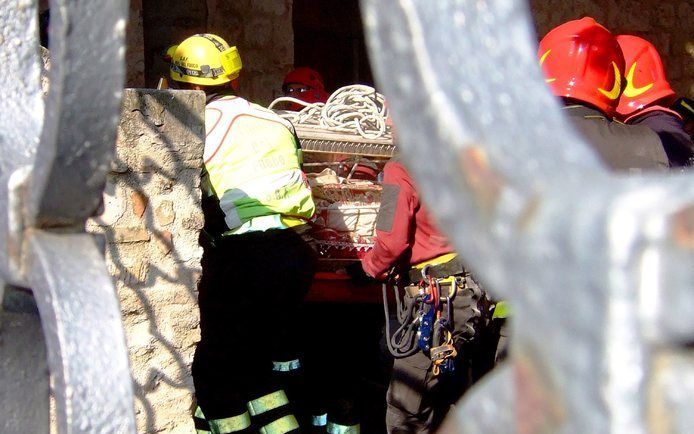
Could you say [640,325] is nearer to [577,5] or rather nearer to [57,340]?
[57,340]

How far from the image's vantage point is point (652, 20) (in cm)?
809

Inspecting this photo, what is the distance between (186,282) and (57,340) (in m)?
2.50

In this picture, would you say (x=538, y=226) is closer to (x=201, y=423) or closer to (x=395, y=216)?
(x=395, y=216)

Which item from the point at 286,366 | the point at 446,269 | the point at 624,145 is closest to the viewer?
the point at 624,145

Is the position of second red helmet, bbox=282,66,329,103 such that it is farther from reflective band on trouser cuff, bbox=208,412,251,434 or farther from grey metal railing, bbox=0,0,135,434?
grey metal railing, bbox=0,0,135,434

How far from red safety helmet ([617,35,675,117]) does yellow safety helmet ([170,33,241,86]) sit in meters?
1.85

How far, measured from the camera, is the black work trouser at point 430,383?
367cm

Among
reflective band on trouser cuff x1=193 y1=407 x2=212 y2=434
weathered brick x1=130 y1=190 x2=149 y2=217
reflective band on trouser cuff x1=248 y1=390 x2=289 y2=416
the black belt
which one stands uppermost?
weathered brick x1=130 y1=190 x2=149 y2=217

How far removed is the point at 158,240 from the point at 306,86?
3.15 m

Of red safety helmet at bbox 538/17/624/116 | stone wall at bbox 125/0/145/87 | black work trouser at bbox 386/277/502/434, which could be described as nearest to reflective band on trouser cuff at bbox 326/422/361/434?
black work trouser at bbox 386/277/502/434

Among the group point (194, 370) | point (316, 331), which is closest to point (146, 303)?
point (194, 370)

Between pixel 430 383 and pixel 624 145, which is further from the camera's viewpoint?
pixel 430 383

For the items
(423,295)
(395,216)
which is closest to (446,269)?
(423,295)

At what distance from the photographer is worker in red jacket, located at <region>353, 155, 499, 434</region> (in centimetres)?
363
